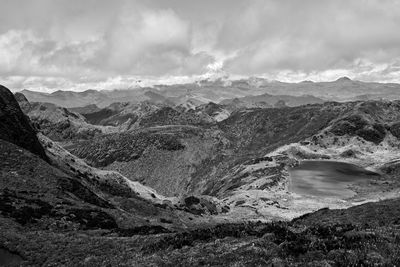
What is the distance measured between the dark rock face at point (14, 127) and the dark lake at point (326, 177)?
76951mm

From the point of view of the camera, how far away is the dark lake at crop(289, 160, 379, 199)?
11700 cm

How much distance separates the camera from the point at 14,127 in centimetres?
6844

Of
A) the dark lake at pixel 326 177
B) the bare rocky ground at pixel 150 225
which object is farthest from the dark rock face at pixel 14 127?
the dark lake at pixel 326 177

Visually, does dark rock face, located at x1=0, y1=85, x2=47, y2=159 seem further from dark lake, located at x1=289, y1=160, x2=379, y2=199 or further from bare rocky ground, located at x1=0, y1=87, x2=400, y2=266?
dark lake, located at x1=289, y1=160, x2=379, y2=199

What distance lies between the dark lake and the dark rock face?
76951 mm

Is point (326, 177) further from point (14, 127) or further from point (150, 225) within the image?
point (14, 127)

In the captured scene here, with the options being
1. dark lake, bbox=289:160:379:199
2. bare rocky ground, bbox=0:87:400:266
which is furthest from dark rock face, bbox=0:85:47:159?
Result: dark lake, bbox=289:160:379:199

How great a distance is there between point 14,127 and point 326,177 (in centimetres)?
10731

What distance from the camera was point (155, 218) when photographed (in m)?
64.8

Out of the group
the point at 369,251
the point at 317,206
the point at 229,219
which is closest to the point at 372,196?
the point at 317,206

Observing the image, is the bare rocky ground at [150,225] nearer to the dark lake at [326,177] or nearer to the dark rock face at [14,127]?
the dark rock face at [14,127]

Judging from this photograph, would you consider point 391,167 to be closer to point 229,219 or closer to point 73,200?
point 229,219

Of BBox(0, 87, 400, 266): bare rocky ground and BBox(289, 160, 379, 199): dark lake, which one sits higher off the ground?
BBox(0, 87, 400, 266): bare rocky ground

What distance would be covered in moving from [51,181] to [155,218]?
707 inches
